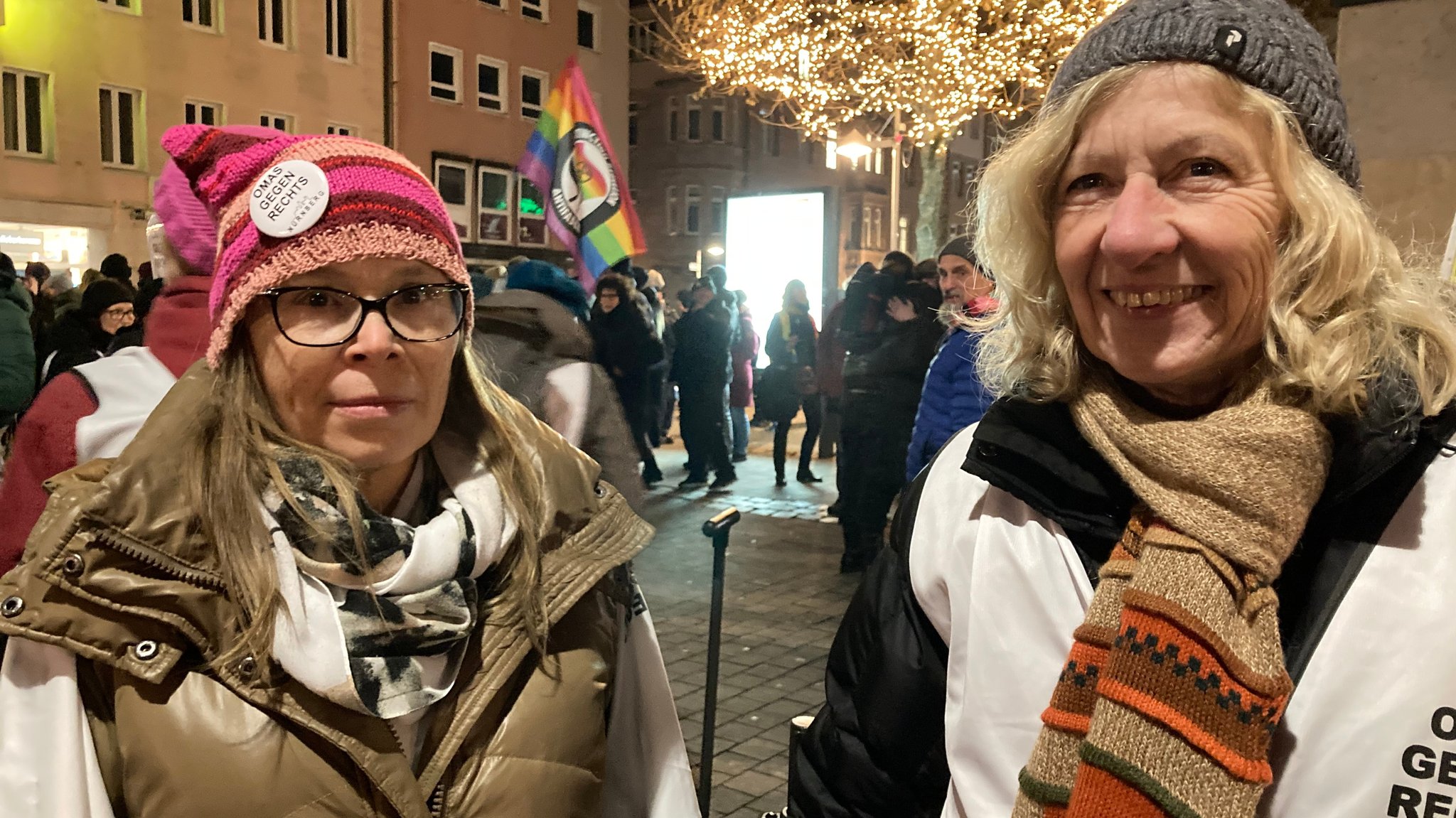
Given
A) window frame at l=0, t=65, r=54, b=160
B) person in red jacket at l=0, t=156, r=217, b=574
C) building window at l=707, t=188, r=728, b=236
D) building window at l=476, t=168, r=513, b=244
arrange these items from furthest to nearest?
building window at l=707, t=188, r=728, b=236 → building window at l=476, t=168, r=513, b=244 → window frame at l=0, t=65, r=54, b=160 → person in red jacket at l=0, t=156, r=217, b=574

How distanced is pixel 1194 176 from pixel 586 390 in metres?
1.82

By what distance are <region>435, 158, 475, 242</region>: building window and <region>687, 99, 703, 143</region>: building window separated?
18107 millimetres

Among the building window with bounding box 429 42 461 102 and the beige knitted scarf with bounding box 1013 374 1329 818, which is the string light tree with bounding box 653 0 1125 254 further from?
the building window with bounding box 429 42 461 102

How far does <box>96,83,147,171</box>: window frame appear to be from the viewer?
1994cm

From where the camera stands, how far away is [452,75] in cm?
2670

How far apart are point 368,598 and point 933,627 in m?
0.88

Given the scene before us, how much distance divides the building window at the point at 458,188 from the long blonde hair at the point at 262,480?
83.3 ft

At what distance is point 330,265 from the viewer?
1.71 meters

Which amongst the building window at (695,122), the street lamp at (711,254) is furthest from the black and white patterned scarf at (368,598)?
the building window at (695,122)

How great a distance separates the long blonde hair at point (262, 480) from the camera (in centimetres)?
161

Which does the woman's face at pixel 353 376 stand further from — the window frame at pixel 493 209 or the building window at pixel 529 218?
the building window at pixel 529 218

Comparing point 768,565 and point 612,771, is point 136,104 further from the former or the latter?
point 612,771

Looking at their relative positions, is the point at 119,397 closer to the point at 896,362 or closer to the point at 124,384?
the point at 124,384

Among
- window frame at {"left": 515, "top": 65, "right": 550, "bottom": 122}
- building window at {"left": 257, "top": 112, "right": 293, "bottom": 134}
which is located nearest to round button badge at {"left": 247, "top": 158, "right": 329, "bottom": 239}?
building window at {"left": 257, "top": 112, "right": 293, "bottom": 134}
